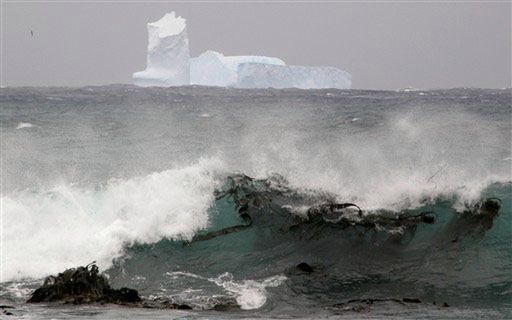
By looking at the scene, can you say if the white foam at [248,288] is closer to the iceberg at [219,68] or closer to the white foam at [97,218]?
the white foam at [97,218]

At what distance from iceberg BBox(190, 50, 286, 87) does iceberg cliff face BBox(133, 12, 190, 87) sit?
4.58m

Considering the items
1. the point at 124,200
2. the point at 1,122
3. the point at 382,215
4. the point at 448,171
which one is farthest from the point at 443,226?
the point at 1,122

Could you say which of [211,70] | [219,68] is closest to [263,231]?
[219,68]

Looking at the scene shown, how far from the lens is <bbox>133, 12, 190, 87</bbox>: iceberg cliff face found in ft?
170

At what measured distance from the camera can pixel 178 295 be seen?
8.29m

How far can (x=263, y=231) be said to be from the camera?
10.8 m

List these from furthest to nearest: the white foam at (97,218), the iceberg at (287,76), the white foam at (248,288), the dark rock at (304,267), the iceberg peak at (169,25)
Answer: the iceberg at (287,76), the iceberg peak at (169,25), the white foam at (97,218), the dark rock at (304,267), the white foam at (248,288)

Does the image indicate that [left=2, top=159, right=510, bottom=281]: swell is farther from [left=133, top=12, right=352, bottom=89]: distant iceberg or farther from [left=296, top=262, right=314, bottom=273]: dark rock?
[left=133, top=12, right=352, bottom=89]: distant iceberg

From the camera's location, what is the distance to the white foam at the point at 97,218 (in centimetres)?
1023

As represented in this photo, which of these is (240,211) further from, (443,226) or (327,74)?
(327,74)

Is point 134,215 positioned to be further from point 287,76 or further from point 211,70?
point 211,70

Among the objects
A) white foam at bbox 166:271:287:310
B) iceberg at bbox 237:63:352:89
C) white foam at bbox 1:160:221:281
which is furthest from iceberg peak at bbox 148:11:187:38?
white foam at bbox 166:271:287:310

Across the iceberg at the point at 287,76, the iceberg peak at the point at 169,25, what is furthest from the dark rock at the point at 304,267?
the iceberg at the point at 287,76

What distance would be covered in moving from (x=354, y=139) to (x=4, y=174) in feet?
40.7
